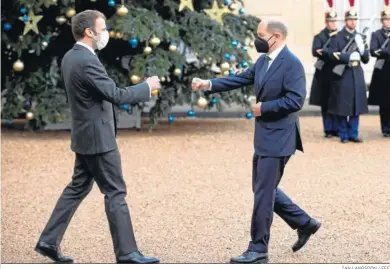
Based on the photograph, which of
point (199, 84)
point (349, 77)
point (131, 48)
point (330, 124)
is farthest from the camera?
point (131, 48)

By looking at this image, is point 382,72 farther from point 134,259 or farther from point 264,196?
point 134,259

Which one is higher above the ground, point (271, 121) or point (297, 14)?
point (271, 121)

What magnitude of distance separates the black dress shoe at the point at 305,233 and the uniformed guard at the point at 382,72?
6879mm

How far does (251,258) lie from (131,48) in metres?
7.90

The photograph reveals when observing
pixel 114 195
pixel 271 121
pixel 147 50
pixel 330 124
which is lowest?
pixel 330 124

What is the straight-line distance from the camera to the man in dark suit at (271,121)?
6402 millimetres

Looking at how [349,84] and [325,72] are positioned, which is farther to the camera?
[325,72]

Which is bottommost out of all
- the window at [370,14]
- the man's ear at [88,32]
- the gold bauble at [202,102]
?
the gold bauble at [202,102]

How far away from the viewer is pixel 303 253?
22.2 ft

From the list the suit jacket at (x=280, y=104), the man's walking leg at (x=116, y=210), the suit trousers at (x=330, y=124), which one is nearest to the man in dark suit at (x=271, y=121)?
the suit jacket at (x=280, y=104)

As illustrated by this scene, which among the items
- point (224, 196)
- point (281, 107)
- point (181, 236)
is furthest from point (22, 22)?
point (281, 107)

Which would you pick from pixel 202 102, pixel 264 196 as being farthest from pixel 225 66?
pixel 264 196

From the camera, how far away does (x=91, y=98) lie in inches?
249

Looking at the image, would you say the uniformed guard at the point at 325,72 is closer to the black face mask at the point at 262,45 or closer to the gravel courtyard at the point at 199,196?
the gravel courtyard at the point at 199,196
